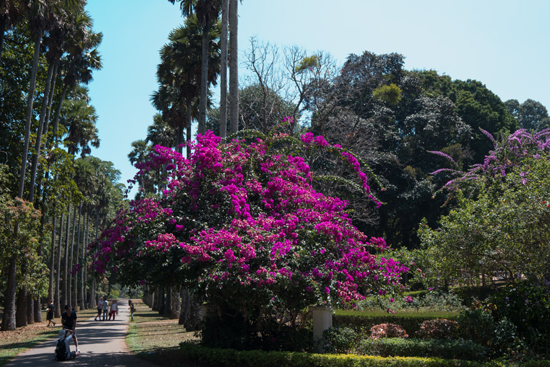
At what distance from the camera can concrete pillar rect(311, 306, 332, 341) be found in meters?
11.6

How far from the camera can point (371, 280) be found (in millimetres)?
11555

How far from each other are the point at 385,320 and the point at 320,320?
3.85m

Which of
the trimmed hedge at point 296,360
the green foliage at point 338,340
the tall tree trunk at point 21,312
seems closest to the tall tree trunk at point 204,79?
the trimmed hedge at point 296,360

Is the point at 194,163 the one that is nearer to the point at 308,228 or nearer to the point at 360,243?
the point at 308,228

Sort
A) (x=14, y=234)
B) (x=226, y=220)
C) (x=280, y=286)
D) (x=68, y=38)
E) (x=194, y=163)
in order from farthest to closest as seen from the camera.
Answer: (x=68, y=38), (x=14, y=234), (x=194, y=163), (x=226, y=220), (x=280, y=286)

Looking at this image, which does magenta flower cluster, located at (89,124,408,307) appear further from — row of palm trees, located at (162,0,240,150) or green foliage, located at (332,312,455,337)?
row of palm trees, located at (162,0,240,150)

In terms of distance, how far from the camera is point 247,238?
35.1 ft

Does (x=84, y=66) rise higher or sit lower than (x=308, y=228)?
higher

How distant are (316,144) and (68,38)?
1970cm

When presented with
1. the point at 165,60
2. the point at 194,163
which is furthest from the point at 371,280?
the point at 165,60

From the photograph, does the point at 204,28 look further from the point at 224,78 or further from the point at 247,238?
the point at 247,238

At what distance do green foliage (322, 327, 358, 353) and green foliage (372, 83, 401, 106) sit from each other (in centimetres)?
2538

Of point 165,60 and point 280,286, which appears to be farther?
point 165,60

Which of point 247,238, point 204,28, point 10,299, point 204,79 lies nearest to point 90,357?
point 247,238
